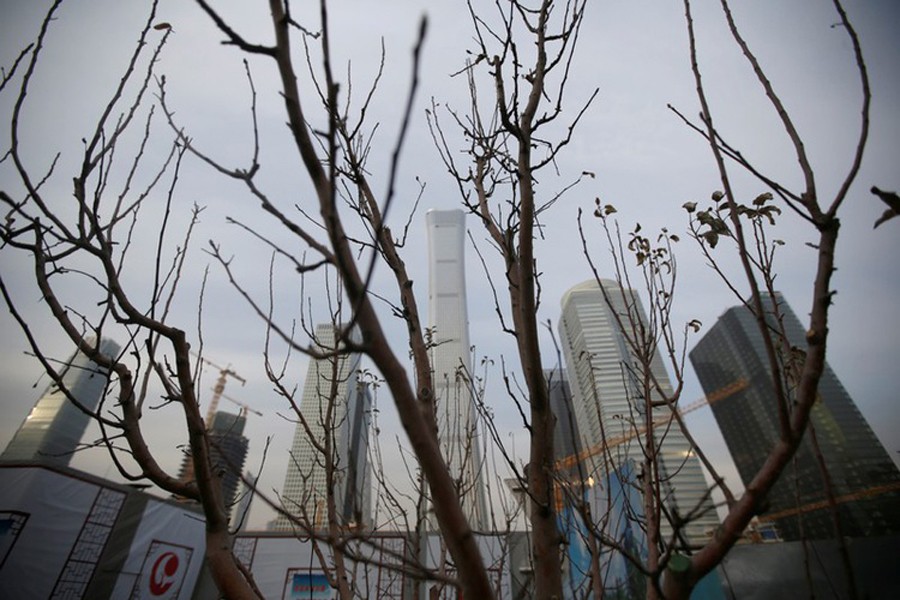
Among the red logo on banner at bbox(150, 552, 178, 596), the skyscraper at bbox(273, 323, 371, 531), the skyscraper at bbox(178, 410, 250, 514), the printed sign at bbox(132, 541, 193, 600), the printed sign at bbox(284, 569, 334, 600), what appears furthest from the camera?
the printed sign at bbox(284, 569, 334, 600)

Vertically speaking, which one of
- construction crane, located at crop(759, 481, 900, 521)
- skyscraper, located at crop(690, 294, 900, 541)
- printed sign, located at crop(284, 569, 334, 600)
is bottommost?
printed sign, located at crop(284, 569, 334, 600)

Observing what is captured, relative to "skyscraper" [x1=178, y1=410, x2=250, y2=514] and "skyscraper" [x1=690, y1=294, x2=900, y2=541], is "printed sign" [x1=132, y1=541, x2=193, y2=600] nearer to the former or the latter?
"skyscraper" [x1=178, y1=410, x2=250, y2=514]

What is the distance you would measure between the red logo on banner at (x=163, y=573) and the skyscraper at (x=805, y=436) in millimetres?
13441

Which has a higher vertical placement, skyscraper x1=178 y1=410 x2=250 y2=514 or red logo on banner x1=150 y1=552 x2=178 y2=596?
skyscraper x1=178 y1=410 x2=250 y2=514

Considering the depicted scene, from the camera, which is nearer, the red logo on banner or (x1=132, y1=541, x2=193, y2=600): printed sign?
(x1=132, y1=541, x2=193, y2=600): printed sign

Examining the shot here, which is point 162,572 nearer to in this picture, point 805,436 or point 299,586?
point 299,586

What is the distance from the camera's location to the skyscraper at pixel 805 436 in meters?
6.63

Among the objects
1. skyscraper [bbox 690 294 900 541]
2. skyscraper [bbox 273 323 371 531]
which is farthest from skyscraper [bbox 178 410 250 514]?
skyscraper [bbox 690 294 900 541]

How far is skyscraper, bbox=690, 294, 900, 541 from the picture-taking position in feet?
21.8

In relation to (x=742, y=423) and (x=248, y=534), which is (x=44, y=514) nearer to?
(x=248, y=534)

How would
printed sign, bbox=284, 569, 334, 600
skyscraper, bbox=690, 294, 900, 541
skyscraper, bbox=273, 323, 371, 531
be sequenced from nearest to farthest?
skyscraper, bbox=273, 323, 371, 531
skyscraper, bbox=690, 294, 900, 541
printed sign, bbox=284, 569, 334, 600

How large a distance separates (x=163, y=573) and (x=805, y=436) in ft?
46.4

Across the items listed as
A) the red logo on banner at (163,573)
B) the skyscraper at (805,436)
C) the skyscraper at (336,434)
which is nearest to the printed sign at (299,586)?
the red logo on banner at (163,573)

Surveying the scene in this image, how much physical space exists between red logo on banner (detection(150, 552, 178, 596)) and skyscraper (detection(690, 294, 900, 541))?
13.4 m
